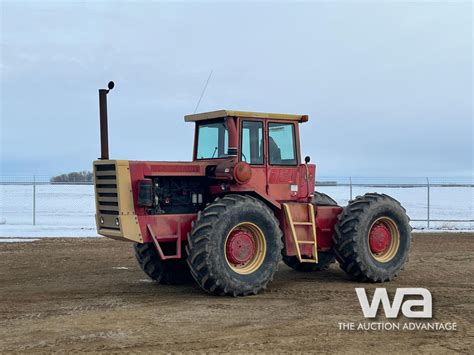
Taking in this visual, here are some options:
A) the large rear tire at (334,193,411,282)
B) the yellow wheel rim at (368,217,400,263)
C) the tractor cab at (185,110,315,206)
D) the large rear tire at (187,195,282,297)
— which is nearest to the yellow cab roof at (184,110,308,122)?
the tractor cab at (185,110,315,206)

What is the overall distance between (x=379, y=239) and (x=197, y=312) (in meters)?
4.03

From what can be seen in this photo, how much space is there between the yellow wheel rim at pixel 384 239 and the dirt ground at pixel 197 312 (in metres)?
0.50

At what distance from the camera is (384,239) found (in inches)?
444

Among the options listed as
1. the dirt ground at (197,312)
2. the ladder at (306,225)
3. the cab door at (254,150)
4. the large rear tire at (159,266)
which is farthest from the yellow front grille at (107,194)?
the ladder at (306,225)

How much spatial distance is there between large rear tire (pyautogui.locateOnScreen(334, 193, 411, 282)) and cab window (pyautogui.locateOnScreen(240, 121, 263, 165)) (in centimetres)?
182

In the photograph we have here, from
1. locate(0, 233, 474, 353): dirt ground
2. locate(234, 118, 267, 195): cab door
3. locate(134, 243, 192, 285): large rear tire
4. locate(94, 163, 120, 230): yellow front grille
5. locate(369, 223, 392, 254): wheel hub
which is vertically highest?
locate(234, 118, 267, 195): cab door

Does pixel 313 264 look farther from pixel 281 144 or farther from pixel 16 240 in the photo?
pixel 16 240

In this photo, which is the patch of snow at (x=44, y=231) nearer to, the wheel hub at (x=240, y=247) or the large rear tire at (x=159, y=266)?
the large rear tire at (x=159, y=266)

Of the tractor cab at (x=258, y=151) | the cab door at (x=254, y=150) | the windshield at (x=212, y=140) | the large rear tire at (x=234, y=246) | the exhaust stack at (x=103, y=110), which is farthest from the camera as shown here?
the windshield at (x=212, y=140)

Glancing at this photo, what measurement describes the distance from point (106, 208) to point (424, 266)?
659cm

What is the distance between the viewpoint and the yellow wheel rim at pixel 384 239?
11172 mm

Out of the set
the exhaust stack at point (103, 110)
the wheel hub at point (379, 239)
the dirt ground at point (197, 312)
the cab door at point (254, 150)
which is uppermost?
the exhaust stack at point (103, 110)

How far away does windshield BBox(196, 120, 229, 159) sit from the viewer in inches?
417

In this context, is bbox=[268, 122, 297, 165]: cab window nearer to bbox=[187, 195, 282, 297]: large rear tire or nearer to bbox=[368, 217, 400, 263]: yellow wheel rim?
bbox=[187, 195, 282, 297]: large rear tire
